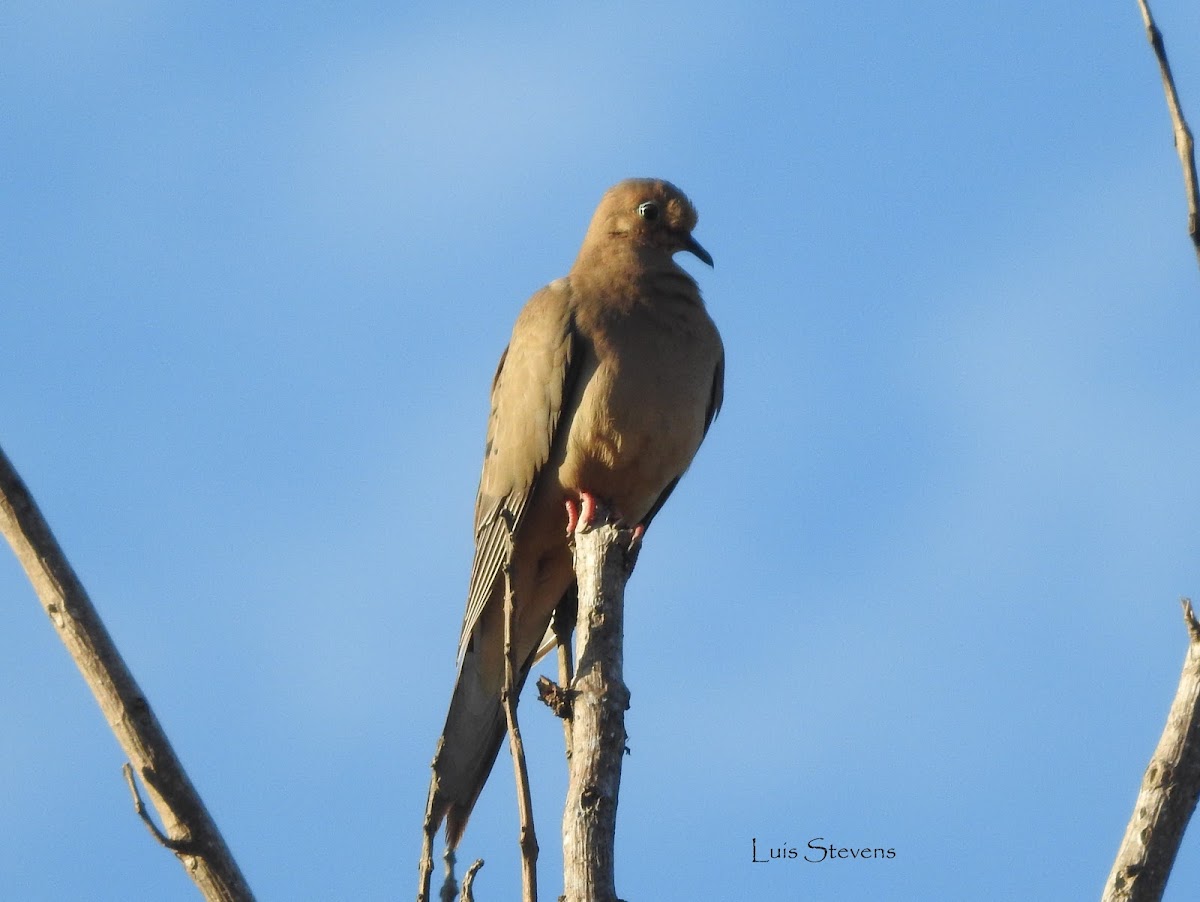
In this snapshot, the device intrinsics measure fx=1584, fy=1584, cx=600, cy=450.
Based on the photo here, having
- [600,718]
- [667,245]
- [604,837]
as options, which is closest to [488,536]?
[667,245]

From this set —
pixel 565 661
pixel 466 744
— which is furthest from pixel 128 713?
pixel 466 744

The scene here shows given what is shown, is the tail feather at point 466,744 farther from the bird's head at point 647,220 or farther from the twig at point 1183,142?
the twig at point 1183,142

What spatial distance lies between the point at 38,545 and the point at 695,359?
13.0ft

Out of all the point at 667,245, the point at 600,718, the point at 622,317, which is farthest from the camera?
the point at 667,245

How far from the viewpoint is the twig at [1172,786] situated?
3.07 meters

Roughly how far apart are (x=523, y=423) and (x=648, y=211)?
1.25 meters

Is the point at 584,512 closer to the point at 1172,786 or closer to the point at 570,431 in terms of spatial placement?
the point at 570,431

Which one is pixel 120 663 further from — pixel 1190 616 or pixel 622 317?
pixel 622 317

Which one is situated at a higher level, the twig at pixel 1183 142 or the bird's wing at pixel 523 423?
the bird's wing at pixel 523 423

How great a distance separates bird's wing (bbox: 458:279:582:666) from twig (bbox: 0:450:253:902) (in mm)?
3499

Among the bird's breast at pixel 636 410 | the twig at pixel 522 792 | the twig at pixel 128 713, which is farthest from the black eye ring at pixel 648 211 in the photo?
the twig at pixel 128 713

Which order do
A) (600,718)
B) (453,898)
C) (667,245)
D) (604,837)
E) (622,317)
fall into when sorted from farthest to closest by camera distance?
(667,245), (622,317), (600,718), (604,837), (453,898)

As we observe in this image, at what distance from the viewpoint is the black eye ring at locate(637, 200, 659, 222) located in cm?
709

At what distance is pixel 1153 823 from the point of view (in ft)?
10.1
